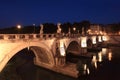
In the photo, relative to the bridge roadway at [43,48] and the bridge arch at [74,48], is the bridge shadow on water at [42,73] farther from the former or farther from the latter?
the bridge arch at [74,48]

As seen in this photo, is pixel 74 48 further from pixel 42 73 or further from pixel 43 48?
pixel 43 48

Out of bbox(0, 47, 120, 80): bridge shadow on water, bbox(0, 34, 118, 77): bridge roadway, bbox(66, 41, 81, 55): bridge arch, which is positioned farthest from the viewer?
bbox(66, 41, 81, 55): bridge arch

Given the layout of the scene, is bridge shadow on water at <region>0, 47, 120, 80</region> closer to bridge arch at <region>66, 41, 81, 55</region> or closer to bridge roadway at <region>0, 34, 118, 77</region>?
bridge roadway at <region>0, 34, 118, 77</region>

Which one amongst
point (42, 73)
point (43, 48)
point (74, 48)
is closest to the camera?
point (43, 48)

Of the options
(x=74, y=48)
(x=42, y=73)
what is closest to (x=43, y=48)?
(x=42, y=73)

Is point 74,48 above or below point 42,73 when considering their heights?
above

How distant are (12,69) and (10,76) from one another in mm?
4016

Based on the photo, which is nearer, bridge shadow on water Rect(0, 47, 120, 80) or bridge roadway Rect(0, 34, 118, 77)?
bridge roadway Rect(0, 34, 118, 77)

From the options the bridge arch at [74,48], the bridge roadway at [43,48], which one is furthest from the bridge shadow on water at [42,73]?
the bridge arch at [74,48]

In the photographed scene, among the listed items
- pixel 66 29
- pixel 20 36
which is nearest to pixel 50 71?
pixel 20 36

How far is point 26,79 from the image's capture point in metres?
26.6

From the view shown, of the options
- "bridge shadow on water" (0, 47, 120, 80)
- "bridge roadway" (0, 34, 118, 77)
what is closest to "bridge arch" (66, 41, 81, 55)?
"bridge roadway" (0, 34, 118, 77)

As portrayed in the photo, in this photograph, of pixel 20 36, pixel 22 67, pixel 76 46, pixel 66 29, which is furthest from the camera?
pixel 66 29

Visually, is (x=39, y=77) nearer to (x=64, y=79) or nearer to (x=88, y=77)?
(x=64, y=79)
